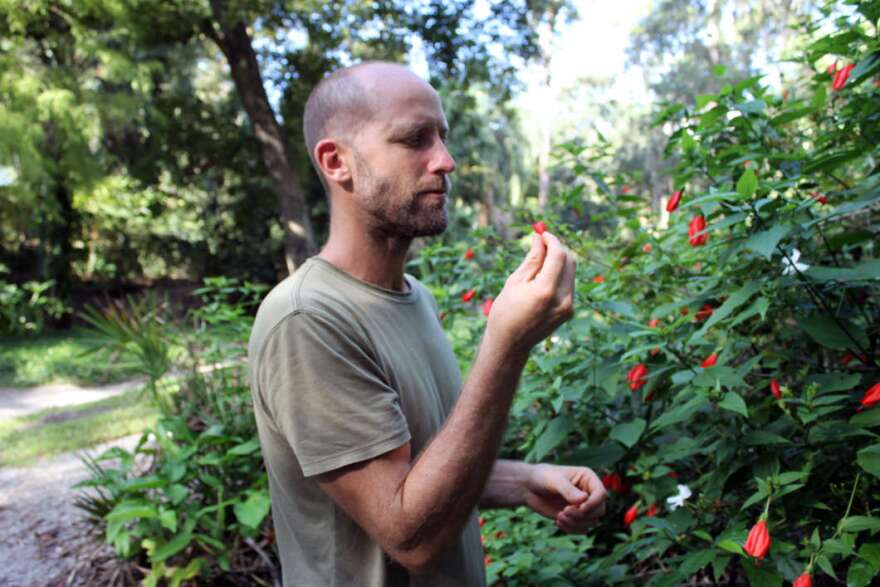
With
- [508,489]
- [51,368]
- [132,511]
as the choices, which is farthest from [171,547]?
[51,368]

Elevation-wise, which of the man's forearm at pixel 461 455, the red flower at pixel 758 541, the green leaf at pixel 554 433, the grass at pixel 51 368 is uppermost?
the man's forearm at pixel 461 455

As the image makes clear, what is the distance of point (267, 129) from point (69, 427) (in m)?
6.94

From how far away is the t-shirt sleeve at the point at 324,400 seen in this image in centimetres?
103

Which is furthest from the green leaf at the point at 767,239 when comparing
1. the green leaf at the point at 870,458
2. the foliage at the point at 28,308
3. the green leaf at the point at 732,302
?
the foliage at the point at 28,308

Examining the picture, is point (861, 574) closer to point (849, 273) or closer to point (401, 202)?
point (849, 273)

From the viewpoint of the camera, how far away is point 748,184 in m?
1.34

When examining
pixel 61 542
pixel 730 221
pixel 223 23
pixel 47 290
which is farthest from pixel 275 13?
pixel 730 221

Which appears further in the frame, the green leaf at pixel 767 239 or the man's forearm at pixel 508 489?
the man's forearm at pixel 508 489

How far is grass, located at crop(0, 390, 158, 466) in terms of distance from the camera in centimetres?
555

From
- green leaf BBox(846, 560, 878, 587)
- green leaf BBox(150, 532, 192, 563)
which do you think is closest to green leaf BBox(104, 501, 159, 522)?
green leaf BBox(150, 532, 192, 563)

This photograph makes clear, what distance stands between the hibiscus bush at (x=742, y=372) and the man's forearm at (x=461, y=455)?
1.76 feet

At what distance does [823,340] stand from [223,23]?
10971 millimetres

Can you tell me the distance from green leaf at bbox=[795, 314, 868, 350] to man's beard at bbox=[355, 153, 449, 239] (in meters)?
0.88

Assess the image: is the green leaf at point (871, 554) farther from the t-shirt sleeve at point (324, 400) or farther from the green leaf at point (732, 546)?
the t-shirt sleeve at point (324, 400)
